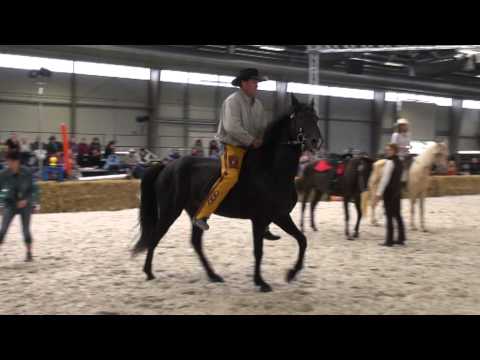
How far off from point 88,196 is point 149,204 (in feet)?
24.5

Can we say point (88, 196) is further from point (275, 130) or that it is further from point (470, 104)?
point (470, 104)

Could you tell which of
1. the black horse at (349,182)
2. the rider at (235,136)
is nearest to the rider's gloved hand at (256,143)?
the rider at (235,136)

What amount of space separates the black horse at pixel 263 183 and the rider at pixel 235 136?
142 millimetres

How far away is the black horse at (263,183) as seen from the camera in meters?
5.05

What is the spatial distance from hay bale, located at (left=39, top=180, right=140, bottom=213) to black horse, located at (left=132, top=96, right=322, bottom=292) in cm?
759

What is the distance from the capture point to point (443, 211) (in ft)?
44.5

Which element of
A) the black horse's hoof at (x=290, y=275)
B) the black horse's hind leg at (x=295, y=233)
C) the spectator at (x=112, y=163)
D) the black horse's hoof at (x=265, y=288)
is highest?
the spectator at (x=112, y=163)

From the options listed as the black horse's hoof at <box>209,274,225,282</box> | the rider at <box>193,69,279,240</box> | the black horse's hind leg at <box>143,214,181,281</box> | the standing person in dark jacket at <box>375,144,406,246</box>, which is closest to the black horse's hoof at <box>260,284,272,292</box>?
the black horse's hoof at <box>209,274,225,282</box>

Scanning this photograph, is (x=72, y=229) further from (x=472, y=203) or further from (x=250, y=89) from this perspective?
(x=472, y=203)

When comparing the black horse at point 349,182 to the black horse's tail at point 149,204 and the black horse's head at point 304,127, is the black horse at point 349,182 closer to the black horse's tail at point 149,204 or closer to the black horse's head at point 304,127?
the black horse's head at point 304,127

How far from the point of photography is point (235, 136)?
503 centimetres

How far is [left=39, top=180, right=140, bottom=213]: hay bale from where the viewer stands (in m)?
12.2

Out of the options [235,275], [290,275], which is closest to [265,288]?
[290,275]

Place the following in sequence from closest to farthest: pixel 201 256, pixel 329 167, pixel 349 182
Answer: pixel 201 256, pixel 349 182, pixel 329 167
